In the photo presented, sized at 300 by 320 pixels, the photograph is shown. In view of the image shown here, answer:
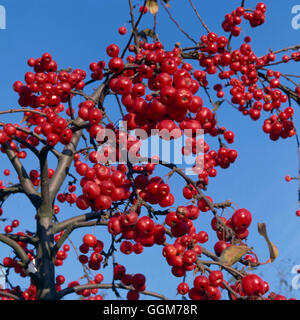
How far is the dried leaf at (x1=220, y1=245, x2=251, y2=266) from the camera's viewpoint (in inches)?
91.0

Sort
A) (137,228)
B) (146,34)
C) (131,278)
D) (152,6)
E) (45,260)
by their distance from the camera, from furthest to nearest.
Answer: (146,34) < (45,260) < (152,6) < (131,278) < (137,228)

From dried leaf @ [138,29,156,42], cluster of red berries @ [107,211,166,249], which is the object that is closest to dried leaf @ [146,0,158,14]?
dried leaf @ [138,29,156,42]

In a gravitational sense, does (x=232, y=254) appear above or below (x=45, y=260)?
below

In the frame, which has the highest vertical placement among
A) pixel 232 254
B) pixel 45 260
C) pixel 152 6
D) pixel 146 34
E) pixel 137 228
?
pixel 146 34

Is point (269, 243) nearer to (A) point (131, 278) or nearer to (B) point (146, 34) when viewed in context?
(A) point (131, 278)

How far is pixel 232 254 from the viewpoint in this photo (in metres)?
2.35

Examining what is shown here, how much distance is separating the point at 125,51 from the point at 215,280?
3531 millimetres

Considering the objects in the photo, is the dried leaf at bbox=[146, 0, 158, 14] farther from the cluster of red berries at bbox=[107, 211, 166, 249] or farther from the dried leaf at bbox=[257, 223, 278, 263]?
the dried leaf at bbox=[257, 223, 278, 263]

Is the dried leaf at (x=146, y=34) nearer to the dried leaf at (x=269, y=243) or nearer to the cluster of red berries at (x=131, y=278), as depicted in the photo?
the cluster of red berries at (x=131, y=278)

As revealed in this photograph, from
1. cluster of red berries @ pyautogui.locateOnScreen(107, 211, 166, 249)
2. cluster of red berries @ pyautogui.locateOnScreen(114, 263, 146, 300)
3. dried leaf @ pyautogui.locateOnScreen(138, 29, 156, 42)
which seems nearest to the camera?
cluster of red berries @ pyautogui.locateOnScreen(107, 211, 166, 249)

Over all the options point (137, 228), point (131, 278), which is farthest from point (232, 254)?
point (131, 278)
